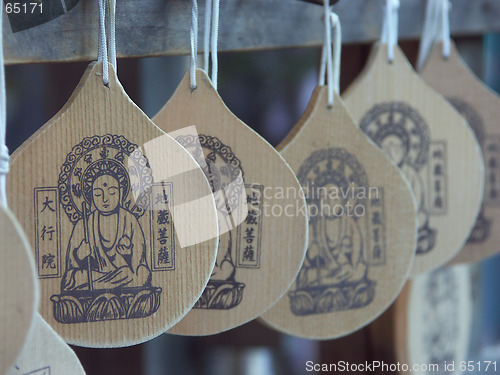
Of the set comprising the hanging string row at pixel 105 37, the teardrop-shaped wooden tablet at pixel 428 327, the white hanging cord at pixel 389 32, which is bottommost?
the teardrop-shaped wooden tablet at pixel 428 327

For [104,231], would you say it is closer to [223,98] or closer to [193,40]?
[193,40]

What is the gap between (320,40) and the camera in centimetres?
Result: 68

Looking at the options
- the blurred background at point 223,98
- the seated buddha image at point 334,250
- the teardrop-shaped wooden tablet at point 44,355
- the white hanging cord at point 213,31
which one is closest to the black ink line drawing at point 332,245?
the seated buddha image at point 334,250

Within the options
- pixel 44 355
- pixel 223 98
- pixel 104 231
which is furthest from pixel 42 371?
pixel 223 98

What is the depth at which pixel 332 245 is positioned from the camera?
59cm

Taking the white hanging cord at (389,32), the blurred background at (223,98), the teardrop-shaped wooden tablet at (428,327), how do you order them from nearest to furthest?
the white hanging cord at (389,32), the teardrop-shaped wooden tablet at (428,327), the blurred background at (223,98)

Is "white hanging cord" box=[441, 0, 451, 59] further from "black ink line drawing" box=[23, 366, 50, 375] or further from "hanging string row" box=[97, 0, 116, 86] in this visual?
"black ink line drawing" box=[23, 366, 50, 375]

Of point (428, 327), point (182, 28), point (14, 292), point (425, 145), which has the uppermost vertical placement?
point (182, 28)

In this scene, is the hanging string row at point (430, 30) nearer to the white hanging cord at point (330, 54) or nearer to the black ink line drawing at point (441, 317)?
the white hanging cord at point (330, 54)

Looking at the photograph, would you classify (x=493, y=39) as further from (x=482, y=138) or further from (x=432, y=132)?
(x=432, y=132)

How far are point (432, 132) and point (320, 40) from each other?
173 mm

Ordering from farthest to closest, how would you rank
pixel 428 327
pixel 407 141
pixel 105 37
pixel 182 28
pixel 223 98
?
pixel 223 98
pixel 428 327
pixel 407 141
pixel 182 28
pixel 105 37

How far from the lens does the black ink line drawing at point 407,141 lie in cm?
65

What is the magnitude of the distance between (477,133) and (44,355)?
605 millimetres
